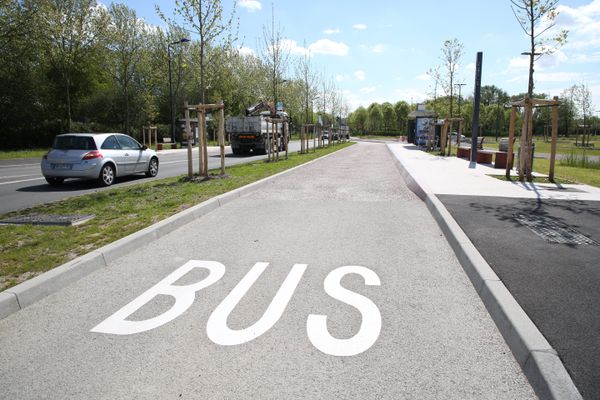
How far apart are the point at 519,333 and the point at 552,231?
385 cm

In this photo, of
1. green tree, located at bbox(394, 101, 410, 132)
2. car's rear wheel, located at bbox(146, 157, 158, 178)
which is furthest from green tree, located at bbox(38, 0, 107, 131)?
green tree, located at bbox(394, 101, 410, 132)

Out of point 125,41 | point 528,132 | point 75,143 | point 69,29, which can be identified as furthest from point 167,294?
point 125,41

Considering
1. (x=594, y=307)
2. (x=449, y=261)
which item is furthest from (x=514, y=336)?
(x=449, y=261)

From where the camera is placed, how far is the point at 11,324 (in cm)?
345

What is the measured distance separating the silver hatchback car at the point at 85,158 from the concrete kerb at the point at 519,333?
396 inches

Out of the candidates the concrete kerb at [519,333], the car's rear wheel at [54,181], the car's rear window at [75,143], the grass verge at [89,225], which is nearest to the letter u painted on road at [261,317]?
the concrete kerb at [519,333]

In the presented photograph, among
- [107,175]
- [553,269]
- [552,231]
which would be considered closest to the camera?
[553,269]

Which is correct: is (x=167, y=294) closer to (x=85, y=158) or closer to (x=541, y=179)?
(x=85, y=158)

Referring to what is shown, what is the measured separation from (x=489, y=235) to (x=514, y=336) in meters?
3.05

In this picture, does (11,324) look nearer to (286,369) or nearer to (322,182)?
(286,369)

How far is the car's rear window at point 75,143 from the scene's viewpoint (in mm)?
11625

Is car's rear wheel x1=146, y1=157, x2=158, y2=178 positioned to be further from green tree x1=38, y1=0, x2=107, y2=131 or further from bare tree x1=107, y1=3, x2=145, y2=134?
bare tree x1=107, y1=3, x2=145, y2=134

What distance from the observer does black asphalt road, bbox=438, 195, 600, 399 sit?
2.88 meters

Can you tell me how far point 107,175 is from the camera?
11875 mm
